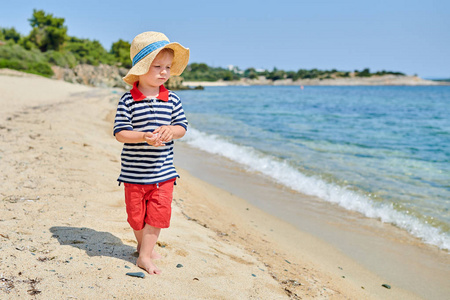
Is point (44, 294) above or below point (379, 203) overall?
above

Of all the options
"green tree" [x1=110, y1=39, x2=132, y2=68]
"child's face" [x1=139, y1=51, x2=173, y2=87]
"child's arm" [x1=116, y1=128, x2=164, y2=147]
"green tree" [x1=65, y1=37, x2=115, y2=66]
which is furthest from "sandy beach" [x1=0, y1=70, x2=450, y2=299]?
"green tree" [x1=110, y1=39, x2=132, y2=68]

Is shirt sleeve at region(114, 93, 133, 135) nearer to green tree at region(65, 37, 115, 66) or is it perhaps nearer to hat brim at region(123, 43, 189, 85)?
hat brim at region(123, 43, 189, 85)

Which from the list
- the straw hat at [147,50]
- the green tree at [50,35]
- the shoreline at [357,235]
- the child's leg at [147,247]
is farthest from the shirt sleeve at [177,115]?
the green tree at [50,35]

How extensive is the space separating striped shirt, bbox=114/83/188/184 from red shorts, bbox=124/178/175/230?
2.3 inches

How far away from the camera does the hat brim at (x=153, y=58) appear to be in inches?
95.9

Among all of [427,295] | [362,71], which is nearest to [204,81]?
[362,71]

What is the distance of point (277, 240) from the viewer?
13.9 ft

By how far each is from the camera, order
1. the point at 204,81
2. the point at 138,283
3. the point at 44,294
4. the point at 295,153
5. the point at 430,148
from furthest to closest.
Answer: the point at 204,81 → the point at 430,148 → the point at 295,153 → the point at 138,283 → the point at 44,294

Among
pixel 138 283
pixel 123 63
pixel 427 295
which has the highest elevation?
pixel 123 63

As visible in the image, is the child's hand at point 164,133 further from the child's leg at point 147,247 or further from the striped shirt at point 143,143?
the child's leg at point 147,247

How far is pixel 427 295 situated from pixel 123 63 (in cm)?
6937

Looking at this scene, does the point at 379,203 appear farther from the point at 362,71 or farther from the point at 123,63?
the point at 362,71

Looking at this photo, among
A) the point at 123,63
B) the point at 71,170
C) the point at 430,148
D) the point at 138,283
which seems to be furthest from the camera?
the point at 123,63

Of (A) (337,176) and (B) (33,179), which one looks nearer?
(B) (33,179)
